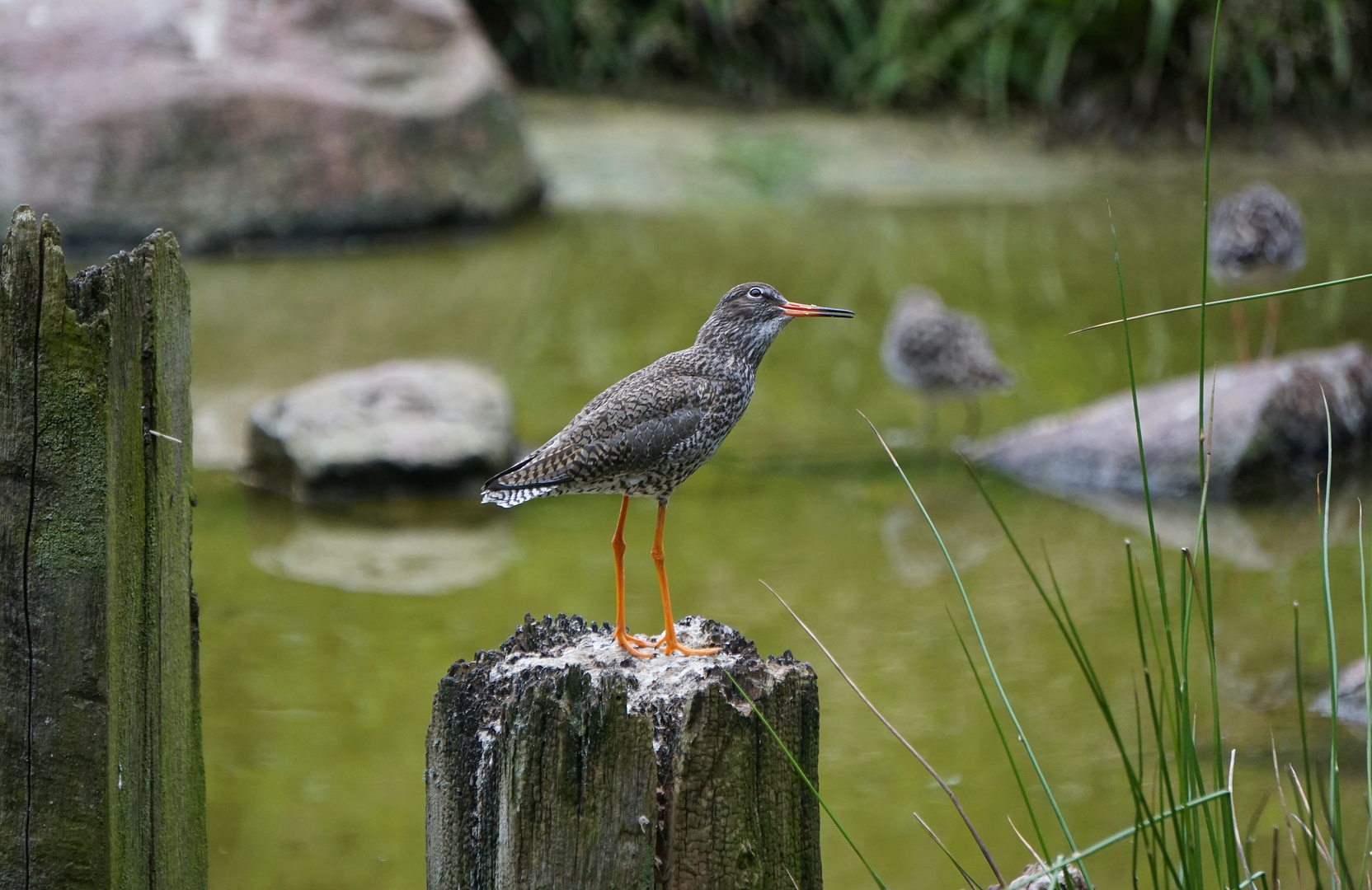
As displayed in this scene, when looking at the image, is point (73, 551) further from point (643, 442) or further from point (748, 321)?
point (748, 321)

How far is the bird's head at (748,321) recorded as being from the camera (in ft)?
11.3

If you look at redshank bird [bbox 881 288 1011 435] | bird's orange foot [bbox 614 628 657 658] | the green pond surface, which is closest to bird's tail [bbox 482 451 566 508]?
bird's orange foot [bbox 614 628 657 658]

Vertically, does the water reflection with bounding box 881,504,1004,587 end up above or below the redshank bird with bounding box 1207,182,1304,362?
below

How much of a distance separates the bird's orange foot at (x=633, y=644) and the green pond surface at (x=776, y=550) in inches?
56.3

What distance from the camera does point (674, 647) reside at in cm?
305

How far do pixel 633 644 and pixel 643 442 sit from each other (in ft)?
1.43

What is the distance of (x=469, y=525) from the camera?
6734 millimetres

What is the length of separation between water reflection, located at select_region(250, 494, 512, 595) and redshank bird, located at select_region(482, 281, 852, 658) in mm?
2866

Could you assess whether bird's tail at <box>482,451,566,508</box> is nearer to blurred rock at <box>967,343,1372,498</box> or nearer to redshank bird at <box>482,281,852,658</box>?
redshank bird at <box>482,281,852,658</box>

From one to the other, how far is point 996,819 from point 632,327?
18.0 feet

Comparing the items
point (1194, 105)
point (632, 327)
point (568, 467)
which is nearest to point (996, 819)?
point (568, 467)

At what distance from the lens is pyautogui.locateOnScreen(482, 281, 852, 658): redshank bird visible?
10.4 ft

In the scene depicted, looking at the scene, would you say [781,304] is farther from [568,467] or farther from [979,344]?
[979,344]

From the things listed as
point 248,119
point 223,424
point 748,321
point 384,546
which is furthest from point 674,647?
point 248,119
